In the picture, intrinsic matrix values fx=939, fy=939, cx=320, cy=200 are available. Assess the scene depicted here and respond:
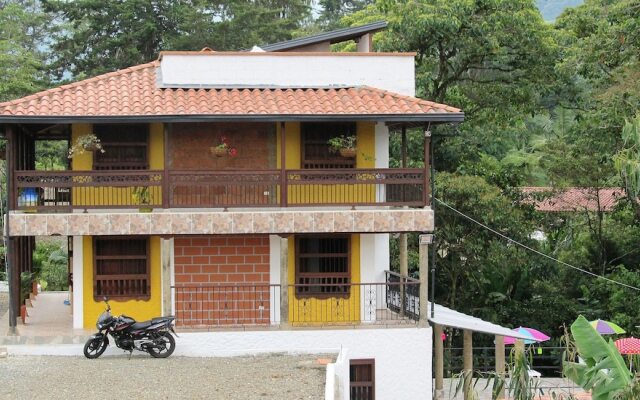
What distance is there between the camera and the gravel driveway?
15.4 metres

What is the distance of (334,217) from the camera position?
18969 mm

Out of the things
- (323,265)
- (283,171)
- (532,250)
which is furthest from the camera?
(532,250)

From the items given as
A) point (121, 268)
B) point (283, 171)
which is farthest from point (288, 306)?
point (121, 268)

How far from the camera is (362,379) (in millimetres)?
19062

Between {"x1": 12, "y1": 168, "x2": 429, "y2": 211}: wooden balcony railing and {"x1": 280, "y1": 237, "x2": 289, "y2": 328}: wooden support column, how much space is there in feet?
2.93

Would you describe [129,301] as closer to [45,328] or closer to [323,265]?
[45,328]

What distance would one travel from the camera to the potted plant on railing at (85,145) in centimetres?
1894

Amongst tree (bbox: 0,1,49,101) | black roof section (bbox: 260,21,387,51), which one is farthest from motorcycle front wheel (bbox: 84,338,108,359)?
tree (bbox: 0,1,49,101)

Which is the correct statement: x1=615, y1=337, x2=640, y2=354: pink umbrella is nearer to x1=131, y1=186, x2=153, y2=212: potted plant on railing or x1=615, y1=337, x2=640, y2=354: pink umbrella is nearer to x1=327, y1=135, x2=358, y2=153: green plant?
x1=327, y1=135, x2=358, y2=153: green plant

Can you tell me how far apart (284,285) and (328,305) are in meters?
1.66

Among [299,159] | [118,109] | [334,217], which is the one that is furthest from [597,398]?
[118,109]

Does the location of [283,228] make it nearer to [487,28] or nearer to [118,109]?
[118,109]

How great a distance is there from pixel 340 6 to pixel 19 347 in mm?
50905

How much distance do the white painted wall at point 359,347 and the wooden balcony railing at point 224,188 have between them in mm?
2614
